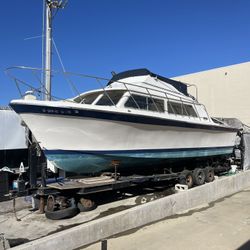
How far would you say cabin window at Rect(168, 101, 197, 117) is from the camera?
35.1ft

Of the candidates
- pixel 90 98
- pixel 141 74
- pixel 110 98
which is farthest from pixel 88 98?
pixel 141 74

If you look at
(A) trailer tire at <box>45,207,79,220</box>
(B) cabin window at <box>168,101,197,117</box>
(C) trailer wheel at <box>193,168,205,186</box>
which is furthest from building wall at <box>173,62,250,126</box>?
(A) trailer tire at <box>45,207,79,220</box>

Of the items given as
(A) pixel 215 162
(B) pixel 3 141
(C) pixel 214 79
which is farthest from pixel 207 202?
(C) pixel 214 79

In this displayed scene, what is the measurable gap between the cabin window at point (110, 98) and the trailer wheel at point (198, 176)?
366cm

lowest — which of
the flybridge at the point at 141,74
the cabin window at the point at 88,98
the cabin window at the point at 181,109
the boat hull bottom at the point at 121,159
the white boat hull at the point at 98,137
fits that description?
the boat hull bottom at the point at 121,159

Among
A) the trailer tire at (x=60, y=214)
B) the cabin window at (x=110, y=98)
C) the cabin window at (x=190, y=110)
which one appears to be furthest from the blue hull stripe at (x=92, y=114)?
the trailer tire at (x=60, y=214)

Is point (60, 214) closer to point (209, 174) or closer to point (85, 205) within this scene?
point (85, 205)

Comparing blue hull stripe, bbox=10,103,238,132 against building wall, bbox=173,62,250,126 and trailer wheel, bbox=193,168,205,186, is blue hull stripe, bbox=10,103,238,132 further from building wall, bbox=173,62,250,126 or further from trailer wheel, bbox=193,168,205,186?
building wall, bbox=173,62,250,126

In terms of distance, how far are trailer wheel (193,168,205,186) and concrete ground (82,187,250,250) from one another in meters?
2.10

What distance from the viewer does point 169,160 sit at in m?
10.6

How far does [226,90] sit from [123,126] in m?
13.7

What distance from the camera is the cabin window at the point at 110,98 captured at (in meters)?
9.12

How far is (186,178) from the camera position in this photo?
10.8 m

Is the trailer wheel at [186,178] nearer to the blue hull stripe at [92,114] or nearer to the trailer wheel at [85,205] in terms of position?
the blue hull stripe at [92,114]
